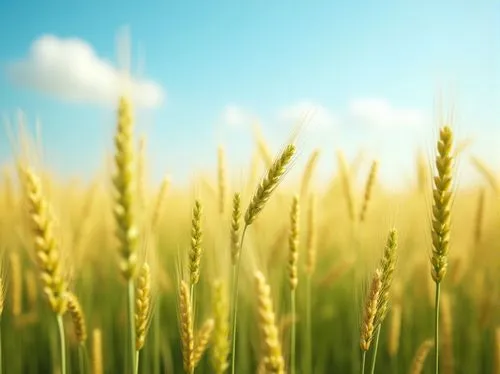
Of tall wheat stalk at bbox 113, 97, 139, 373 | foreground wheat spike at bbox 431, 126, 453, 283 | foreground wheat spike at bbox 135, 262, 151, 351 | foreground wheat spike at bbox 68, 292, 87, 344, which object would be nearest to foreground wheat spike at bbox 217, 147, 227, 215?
foreground wheat spike at bbox 68, 292, 87, 344

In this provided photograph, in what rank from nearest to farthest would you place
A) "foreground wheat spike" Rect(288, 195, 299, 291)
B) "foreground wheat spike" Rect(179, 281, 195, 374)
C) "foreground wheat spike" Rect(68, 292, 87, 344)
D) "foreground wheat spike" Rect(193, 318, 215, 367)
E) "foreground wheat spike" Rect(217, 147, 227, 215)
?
"foreground wheat spike" Rect(179, 281, 195, 374) → "foreground wheat spike" Rect(193, 318, 215, 367) → "foreground wheat spike" Rect(68, 292, 87, 344) → "foreground wheat spike" Rect(288, 195, 299, 291) → "foreground wheat spike" Rect(217, 147, 227, 215)

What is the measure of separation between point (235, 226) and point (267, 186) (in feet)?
0.67

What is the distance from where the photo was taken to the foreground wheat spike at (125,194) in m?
0.99

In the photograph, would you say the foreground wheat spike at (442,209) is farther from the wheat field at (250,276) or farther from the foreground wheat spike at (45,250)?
the foreground wheat spike at (45,250)

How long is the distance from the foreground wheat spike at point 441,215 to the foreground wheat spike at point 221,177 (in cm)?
109

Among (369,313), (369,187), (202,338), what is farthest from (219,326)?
(369,187)

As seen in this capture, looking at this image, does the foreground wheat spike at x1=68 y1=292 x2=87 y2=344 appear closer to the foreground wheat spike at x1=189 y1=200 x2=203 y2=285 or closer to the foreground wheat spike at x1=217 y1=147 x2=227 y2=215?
the foreground wheat spike at x1=189 y1=200 x2=203 y2=285

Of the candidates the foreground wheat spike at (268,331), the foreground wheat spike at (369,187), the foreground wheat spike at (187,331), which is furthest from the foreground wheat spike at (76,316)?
the foreground wheat spike at (369,187)

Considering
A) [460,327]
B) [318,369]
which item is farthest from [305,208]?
[460,327]

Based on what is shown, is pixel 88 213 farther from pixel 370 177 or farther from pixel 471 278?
pixel 471 278

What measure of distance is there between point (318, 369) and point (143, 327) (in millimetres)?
1855

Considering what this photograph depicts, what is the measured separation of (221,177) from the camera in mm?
2391

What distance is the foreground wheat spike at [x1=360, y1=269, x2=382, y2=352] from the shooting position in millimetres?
1343

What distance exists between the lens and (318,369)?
290cm
